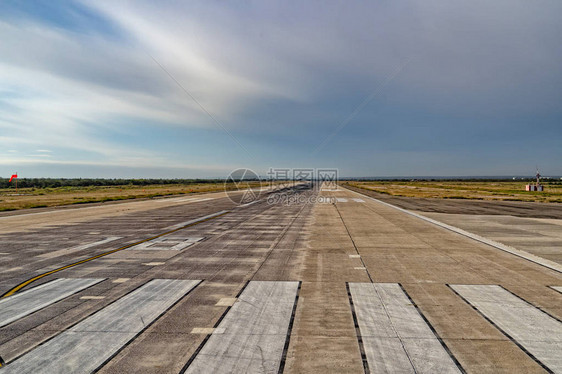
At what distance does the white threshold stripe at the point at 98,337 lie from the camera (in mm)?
4004

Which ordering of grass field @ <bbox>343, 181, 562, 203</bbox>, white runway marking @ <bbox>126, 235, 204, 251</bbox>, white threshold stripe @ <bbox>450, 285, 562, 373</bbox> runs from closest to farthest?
white threshold stripe @ <bbox>450, 285, 562, 373</bbox> → white runway marking @ <bbox>126, 235, 204, 251</bbox> → grass field @ <bbox>343, 181, 562, 203</bbox>

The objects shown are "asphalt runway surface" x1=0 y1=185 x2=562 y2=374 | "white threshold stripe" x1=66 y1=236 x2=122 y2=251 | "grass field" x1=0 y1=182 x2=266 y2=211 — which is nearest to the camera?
"asphalt runway surface" x1=0 y1=185 x2=562 y2=374

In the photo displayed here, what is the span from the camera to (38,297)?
6449 millimetres

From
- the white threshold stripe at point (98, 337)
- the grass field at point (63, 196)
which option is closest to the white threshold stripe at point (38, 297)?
the white threshold stripe at point (98, 337)

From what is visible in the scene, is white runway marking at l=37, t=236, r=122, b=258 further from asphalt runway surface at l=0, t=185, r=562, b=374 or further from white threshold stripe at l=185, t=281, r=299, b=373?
white threshold stripe at l=185, t=281, r=299, b=373

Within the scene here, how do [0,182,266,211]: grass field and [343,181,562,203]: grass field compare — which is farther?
[343,181,562,203]: grass field

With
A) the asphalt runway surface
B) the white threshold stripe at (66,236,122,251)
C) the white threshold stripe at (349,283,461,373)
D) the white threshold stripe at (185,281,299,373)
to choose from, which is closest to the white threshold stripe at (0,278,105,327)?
the asphalt runway surface

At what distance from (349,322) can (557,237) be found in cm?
1325

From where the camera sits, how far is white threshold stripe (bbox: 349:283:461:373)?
3.96 m

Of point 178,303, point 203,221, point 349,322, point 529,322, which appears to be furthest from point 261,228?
point 529,322

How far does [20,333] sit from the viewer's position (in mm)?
4875

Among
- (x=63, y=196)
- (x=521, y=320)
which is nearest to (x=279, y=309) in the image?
(x=521, y=320)

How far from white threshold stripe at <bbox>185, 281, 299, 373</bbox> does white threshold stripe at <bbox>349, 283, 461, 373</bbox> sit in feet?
4.20

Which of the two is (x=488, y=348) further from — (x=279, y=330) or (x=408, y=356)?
(x=279, y=330)
